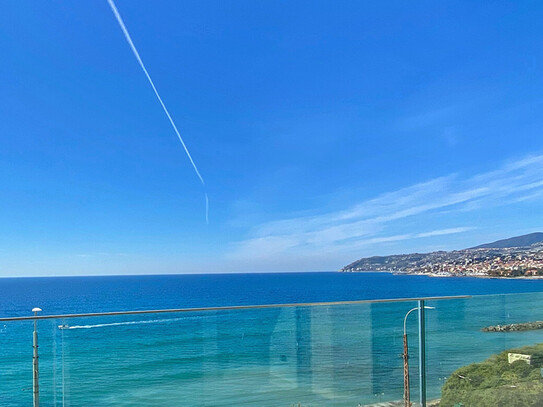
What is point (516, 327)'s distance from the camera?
9.46 feet

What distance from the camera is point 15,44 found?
37.1 feet

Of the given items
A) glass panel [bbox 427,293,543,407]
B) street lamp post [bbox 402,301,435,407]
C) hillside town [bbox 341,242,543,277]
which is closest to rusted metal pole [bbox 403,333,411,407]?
street lamp post [bbox 402,301,435,407]

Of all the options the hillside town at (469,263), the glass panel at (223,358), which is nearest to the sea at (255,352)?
the glass panel at (223,358)

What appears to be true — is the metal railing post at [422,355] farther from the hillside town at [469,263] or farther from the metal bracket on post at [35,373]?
the hillside town at [469,263]

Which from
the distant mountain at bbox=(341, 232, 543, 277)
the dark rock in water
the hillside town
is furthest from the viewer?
the distant mountain at bbox=(341, 232, 543, 277)

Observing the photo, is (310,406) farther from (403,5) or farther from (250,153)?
(250,153)

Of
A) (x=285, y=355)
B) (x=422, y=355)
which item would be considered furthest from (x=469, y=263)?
(x=285, y=355)

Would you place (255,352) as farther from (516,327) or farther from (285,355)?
(516,327)

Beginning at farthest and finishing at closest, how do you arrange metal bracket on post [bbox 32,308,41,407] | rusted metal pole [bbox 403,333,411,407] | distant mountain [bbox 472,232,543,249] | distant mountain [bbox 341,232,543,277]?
distant mountain [bbox 472,232,543,249]
distant mountain [bbox 341,232,543,277]
rusted metal pole [bbox 403,333,411,407]
metal bracket on post [bbox 32,308,41,407]

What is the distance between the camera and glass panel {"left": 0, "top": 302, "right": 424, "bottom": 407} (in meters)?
2.12

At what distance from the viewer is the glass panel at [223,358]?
6.94 feet

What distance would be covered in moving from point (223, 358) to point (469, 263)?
23299 mm

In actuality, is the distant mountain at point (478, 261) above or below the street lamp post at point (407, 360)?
below

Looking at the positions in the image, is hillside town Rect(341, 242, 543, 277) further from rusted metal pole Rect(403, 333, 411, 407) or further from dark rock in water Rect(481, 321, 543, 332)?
rusted metal pole Rect(403, 333, 411, 407)
